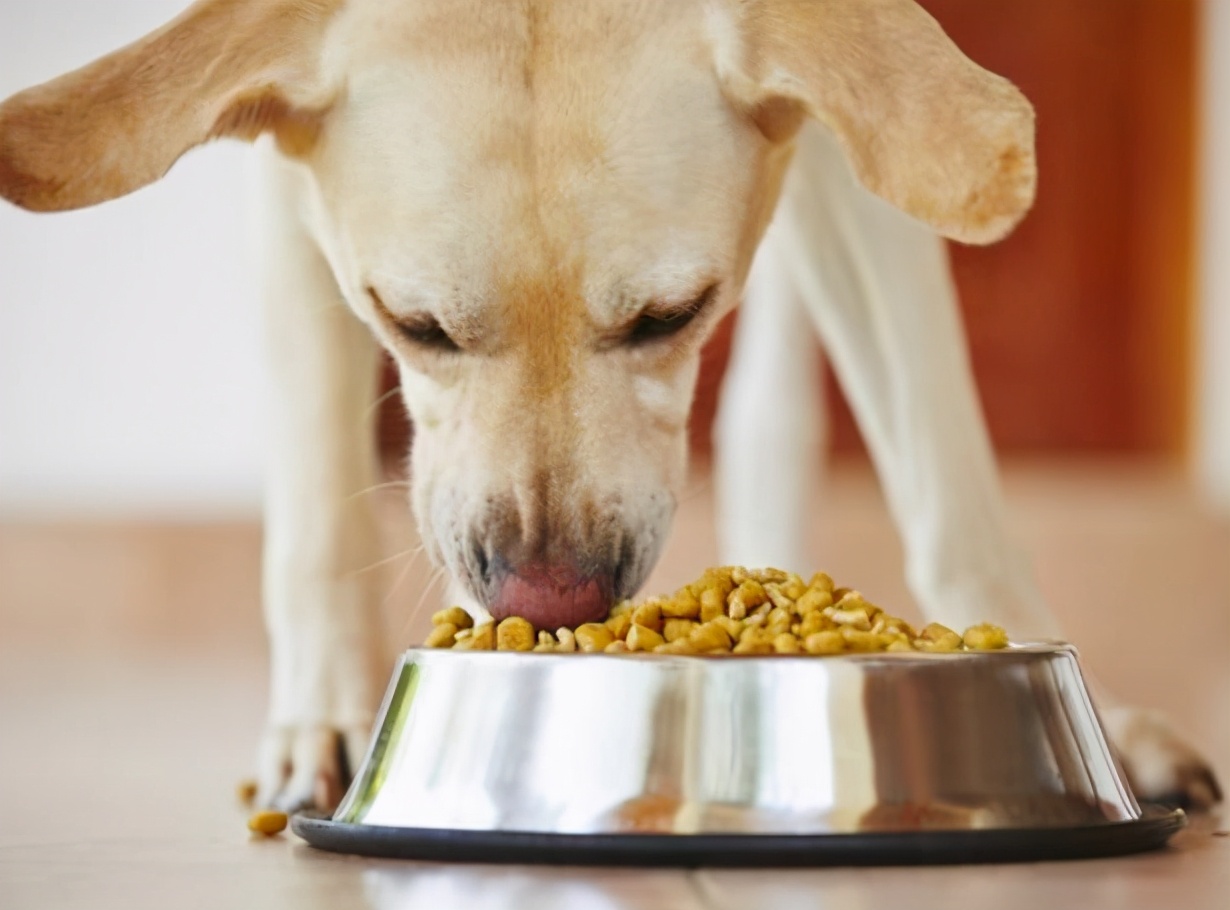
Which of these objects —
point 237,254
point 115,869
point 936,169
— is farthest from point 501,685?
point 237,254

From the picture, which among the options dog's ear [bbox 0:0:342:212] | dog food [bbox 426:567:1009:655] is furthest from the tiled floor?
dog's ear [bbox 0:0:342:212]

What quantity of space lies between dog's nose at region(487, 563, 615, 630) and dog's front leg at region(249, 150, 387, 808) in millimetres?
360

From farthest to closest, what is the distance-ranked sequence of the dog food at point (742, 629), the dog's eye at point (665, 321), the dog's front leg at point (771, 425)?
1. the dog's front leg at point (771, 425)
2. the dog's eye at point (665, 321)
3. the dog food at point (742, 629)

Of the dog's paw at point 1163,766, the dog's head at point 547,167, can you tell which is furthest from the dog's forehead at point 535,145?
the dog's paw at point 1163,766

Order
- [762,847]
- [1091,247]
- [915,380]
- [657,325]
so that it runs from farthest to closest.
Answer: [1091,247] → [915,380] → [657,325] → [762,847]

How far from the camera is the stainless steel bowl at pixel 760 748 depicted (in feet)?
4.25

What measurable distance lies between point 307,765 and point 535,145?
25.3 inches

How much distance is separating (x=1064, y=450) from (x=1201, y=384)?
551 mm

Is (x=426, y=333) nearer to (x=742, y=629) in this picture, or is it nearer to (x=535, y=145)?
(x=535, y=145)

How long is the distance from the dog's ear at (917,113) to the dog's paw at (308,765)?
29.0 inches

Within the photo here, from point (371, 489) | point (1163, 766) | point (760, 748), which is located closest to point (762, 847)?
point (760, 748)

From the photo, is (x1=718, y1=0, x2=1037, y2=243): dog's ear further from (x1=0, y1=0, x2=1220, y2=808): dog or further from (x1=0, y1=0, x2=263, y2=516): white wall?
(x1=0, y1=0, x2=263, y2=516): white wall

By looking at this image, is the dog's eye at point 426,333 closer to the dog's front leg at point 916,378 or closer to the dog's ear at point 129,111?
the dog's ear at point 129,111

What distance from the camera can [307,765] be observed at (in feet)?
5.94
